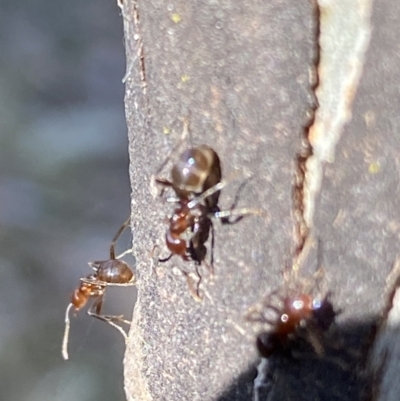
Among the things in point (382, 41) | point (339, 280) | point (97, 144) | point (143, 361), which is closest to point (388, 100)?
point (382, 41)

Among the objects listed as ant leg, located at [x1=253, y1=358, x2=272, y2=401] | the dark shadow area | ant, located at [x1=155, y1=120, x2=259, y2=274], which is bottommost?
ant leg, located at [x1=253, y1=358, x2=272, y2=401]

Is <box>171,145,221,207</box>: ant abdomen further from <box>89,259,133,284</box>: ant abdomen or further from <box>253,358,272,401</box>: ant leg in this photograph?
<box>89,259,133,284</box>: ant abdomen

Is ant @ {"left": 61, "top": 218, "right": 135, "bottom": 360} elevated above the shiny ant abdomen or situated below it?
below

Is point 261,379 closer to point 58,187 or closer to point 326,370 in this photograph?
point 326,370

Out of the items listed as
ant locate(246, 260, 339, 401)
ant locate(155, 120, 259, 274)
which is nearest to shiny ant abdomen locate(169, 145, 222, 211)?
ant locate(155, 120, 259, 274)

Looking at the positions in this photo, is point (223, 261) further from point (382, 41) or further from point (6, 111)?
point (6, 111)

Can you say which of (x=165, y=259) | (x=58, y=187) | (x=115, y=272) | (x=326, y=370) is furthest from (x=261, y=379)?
(x=58, y=187)
